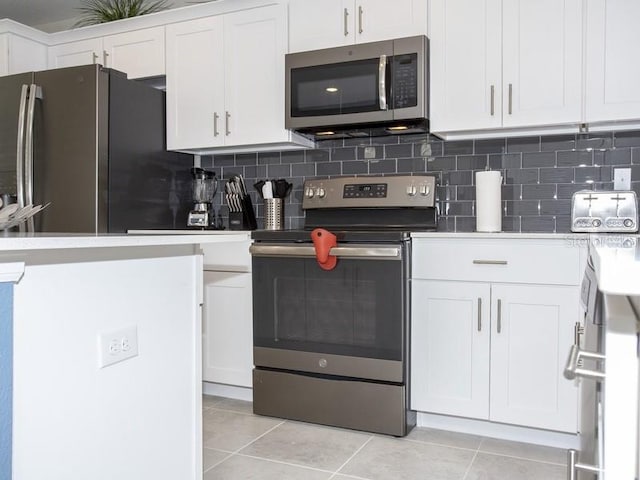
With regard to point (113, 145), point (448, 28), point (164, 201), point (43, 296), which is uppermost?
point (448, 28)

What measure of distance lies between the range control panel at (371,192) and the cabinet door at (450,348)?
0.53 meters

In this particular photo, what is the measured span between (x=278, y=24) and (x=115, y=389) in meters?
2.32

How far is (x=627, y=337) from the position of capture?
2.39 ft

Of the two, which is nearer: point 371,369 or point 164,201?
point 371,369

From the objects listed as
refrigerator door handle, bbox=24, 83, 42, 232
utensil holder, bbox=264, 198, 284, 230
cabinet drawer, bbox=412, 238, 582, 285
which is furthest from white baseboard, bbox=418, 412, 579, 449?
refrigerator door handle, bbox=24, 83, 42, 232

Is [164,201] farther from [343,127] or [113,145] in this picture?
[343,127]

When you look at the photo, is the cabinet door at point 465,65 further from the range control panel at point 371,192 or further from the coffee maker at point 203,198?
the coffee maker at point 203,198

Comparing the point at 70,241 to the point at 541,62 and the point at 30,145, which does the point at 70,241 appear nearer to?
the point at 541,62

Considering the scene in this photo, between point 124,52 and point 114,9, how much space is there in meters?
0.36

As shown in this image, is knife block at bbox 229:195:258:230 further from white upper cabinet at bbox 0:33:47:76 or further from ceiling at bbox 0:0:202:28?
white upper cabinet at bbox 0:33:47:76

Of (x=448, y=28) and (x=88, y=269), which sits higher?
(x=448, y=28)

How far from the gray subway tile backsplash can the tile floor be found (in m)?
1.09

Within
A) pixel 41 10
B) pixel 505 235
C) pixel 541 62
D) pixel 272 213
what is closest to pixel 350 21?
pixel 541 62

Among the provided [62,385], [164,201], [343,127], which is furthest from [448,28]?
[62,385]
